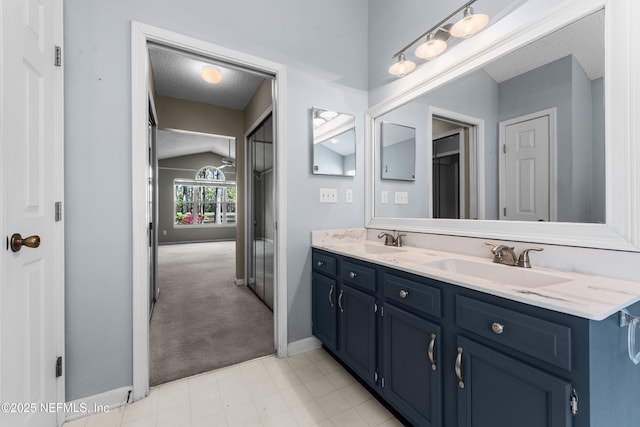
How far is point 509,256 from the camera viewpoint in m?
1.33

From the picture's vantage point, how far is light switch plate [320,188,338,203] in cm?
220

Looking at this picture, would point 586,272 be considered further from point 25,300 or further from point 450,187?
point 25,300

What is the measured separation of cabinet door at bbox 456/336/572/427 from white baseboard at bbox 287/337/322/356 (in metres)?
1.29

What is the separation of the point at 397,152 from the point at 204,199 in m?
8.85

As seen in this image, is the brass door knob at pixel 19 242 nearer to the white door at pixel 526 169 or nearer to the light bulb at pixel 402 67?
the white door at pixel 526 169

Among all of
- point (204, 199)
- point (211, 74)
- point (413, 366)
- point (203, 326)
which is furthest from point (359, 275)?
point (204, 199)

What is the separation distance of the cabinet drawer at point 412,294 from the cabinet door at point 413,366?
0.05 m

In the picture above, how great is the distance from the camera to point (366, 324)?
157 centimetres

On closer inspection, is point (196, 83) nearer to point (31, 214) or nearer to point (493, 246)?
point (31, 214)

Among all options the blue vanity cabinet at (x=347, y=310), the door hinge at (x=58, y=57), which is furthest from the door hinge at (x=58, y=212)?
the blue vanity cabinet at (x=347, y=310)

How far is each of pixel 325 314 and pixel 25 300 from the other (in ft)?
5.21

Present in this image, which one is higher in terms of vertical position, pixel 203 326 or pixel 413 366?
pixel 413 366

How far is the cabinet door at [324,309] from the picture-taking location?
189 centimetres

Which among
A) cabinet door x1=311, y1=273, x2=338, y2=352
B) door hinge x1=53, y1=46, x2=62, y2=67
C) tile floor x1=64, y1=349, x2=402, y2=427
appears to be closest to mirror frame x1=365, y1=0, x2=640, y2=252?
cabinet door x1=311, y1=273, x2=338, y2=352
